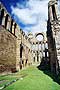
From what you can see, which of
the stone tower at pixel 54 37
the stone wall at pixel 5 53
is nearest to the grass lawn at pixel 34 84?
the stone tower at pixel 54 37

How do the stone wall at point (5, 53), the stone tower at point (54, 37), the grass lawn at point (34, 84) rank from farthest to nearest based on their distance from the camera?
1. the stone tower at point (54, 37)
2. the stone wall at point (5, 53)
3. the grass lawn at point (34, 84)

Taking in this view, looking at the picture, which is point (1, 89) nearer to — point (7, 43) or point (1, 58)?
point (1, 58)

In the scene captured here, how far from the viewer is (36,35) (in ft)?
134

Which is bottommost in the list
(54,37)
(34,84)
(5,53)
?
(34,84)

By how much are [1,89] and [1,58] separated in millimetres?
7197

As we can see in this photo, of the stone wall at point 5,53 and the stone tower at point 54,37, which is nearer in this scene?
the stone wall at point 5,53

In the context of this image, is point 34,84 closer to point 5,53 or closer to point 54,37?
point 5,53

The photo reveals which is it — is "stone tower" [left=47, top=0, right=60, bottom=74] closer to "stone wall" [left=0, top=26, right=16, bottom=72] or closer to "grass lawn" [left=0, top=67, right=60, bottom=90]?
"grass lawn" [left=0, top=67, right=60, bottom=90]

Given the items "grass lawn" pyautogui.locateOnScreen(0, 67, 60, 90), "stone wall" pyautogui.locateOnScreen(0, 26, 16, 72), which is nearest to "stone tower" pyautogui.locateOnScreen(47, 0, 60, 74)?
"grass lawn" pyautogui.locateOnScreen(0, 67, 60, 90)

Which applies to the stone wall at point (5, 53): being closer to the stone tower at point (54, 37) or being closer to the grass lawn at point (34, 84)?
the grass lawn at point (34, 84)

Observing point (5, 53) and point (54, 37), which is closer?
point (5, 53)

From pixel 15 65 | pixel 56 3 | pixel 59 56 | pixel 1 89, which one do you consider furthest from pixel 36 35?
pixel 1 89

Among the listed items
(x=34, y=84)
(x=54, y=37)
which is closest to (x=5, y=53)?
(x=54, y=37)

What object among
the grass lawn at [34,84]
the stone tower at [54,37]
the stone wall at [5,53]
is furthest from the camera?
the stone tower at [54,37]
